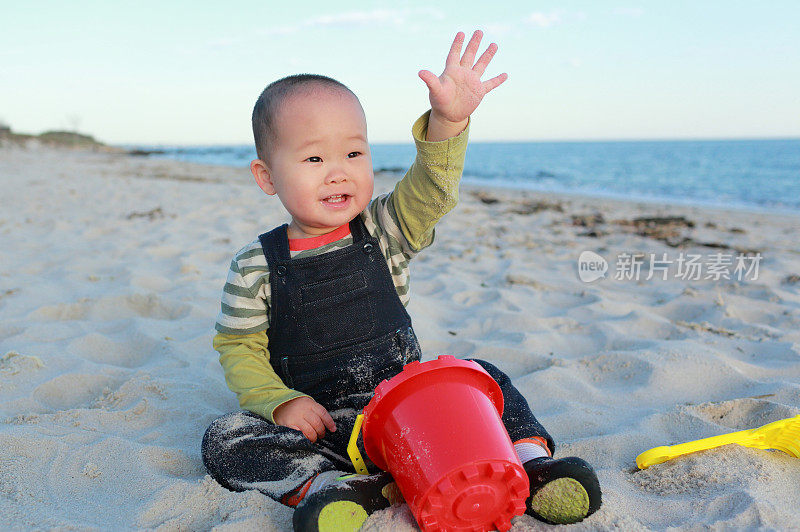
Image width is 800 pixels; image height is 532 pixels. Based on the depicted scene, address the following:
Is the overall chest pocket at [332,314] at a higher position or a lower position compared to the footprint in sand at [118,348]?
higher

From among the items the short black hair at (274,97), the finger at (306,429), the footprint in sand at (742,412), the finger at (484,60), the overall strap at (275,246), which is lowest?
the footprint in sand at (742,412)

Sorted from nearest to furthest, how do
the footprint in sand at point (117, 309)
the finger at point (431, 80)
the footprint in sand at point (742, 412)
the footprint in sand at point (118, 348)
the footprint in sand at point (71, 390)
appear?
the finger at point (431, 80) < the footprint in sand at point (742, 412) < the footprint in sand at point (71, 390) < the footprint in sand at point (118, 348) < the footprint in sand at point (117, 309)

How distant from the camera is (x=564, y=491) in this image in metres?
1.29

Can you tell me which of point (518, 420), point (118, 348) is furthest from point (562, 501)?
point (118, 348)

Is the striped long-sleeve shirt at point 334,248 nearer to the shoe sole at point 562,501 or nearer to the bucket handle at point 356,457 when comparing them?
the bucket handle at point 356,457

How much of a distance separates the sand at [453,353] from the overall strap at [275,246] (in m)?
0.63

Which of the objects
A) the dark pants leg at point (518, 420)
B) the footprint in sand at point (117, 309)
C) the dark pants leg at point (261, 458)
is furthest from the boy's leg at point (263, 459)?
the footprint in sand at point (117, 309)

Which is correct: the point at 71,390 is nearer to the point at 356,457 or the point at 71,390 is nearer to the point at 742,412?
the point at 356,457

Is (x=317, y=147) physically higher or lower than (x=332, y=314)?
higher

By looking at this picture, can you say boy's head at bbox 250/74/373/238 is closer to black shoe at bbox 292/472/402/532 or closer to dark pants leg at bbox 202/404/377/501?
dark pants leg at bbox 202/404/377/501

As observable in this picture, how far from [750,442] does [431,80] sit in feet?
4.35

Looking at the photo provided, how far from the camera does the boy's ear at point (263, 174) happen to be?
1.80 meters

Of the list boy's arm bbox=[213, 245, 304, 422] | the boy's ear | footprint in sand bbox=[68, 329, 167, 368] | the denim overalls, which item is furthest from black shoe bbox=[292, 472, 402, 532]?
footprint in sand bbox=[68, 329, 167, 368]

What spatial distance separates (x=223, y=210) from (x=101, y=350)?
162 inches
